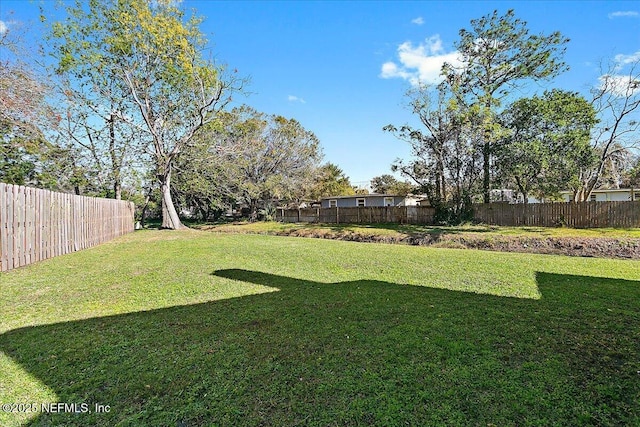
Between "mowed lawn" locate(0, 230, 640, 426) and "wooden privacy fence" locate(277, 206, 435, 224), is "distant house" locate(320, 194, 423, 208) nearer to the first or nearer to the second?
"wooden privacy fence" locate(277, 206, 435, 224)

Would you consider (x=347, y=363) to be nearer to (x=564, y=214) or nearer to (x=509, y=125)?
(x=564, y=214)

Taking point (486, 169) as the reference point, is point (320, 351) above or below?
below

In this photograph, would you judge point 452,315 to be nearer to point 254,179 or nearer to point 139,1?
point 139,1

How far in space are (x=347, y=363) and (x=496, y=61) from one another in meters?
21.5

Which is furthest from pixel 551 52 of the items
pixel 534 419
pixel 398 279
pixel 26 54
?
pixel 26 54

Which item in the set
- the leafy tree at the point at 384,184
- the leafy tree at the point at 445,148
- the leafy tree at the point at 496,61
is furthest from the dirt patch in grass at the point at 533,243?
the leafy tree at the point at 384,184

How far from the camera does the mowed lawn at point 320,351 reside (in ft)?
6.55

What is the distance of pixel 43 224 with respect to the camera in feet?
23.7

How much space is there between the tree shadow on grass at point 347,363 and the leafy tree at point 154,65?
1390 cm

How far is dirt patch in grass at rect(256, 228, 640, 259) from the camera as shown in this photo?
10445 mm

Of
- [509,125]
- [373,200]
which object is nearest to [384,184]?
[373,200]

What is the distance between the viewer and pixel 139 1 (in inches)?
576

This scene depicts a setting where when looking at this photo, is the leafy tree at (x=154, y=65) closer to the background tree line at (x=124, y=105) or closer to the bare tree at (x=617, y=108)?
the background tree line at (x=124, y=105)

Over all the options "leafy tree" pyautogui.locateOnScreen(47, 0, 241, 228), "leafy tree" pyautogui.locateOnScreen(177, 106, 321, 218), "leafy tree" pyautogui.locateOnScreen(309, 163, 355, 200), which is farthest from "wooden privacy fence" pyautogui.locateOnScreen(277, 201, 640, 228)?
"leafy tree" pyautogui.locateOnScreen(47, 0, 241, 228)
